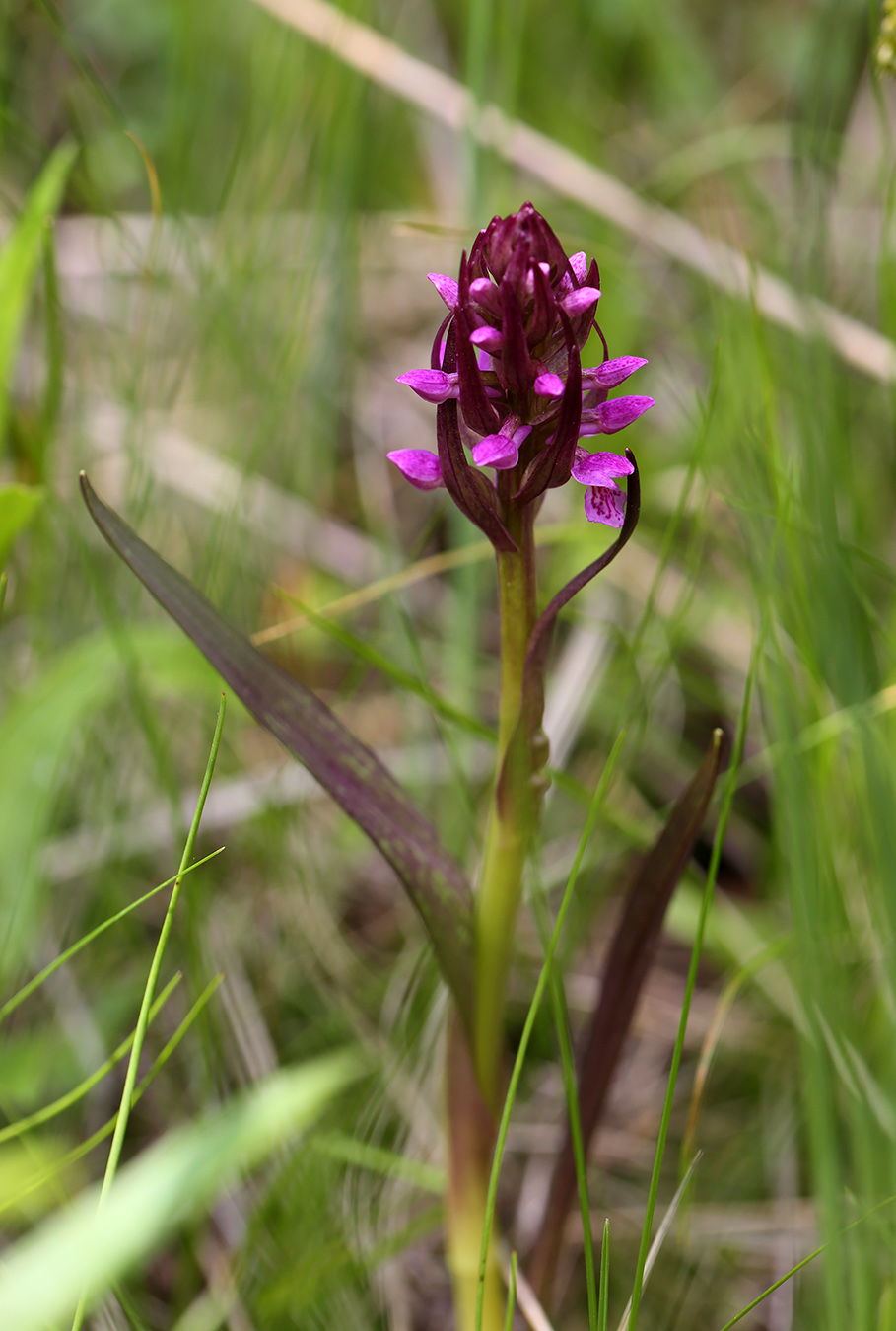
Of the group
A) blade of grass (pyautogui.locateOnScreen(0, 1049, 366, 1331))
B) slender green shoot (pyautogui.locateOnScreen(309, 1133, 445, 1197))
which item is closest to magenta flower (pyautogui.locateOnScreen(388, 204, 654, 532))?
blade of grass (pyautogui.locateOnScreen(0, 1049, 366, 1331))

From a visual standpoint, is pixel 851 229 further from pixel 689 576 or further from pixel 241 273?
pixel 689 576

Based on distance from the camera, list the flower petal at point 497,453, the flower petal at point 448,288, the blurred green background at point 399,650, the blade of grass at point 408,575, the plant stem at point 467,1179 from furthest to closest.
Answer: the blade of grass at point 408,575 < the blurred green background at point 399,650 < the plant stem at point 467,1179 < the flower petal at point 448,288 < the flower petal at point 497,453

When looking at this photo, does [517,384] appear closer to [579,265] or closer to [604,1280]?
[579,265]

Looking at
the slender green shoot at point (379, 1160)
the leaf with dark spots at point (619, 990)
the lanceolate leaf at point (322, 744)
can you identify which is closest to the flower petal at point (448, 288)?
the lanceolate leaf at point (322, 744)

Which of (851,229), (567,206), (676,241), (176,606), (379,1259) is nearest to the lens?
(176,606)

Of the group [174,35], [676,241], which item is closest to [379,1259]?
[676,241]

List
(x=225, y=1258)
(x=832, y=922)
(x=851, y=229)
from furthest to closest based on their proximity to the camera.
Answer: (x=851, y=229) → (x=225, y=1258) → (x=832, y=922)

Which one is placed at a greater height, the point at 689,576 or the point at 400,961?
the point at 689,576

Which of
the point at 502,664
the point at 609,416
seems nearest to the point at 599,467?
the point at 609,416

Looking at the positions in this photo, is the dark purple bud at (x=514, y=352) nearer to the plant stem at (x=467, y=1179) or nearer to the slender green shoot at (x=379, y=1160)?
the plant stem at (x=467, y=1179)
